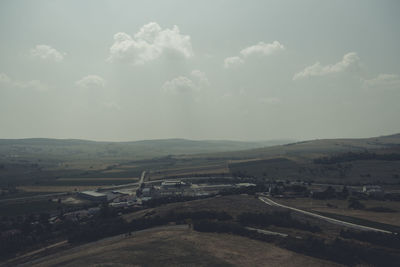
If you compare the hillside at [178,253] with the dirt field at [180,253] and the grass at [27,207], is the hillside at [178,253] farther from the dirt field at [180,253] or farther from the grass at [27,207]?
the grass at [27,207]

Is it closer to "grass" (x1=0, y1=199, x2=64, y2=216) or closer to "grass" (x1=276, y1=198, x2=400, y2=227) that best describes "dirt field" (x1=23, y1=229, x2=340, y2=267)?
"grass" (x1=276, y1=198, x2=400, y2=227)

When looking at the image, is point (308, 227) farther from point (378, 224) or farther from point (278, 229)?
point (378, 224)

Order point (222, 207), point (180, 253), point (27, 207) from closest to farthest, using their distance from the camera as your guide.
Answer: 1. point (180, 253)
2. point (222, 207)
3. point (27, 207)

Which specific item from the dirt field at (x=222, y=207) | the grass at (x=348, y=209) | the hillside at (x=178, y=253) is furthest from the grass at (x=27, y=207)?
the grass at (x=348, y=209)

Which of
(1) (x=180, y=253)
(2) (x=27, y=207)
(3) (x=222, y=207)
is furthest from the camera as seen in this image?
(2) (x=27, y=207)

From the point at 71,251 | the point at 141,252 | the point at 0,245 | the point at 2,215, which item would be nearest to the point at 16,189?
the point at 2,215

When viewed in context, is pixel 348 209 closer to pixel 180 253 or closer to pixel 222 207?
pixel 222 207

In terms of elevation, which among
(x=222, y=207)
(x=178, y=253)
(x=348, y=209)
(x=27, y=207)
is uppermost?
(x=178, y=253)

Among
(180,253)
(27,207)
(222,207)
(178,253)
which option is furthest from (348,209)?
(27,207)

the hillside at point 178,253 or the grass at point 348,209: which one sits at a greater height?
the hillside at point 178,253
